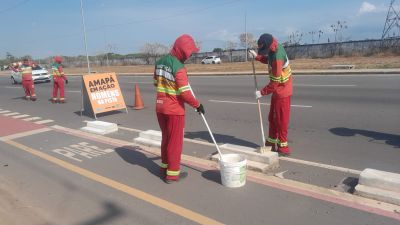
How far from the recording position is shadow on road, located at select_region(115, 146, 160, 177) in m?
Result: 5.93

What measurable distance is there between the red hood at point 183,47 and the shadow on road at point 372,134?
406 cm

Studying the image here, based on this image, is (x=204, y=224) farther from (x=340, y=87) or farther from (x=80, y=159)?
(x=340, y=87)

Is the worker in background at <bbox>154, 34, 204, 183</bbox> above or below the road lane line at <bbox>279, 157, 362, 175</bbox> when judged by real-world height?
above

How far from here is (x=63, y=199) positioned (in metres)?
4.91

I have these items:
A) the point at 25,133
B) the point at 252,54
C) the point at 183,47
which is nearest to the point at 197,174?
the point at 183,47

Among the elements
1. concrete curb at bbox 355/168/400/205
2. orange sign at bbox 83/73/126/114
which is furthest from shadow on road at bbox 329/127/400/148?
orange sign at bbox 83/73/126/114

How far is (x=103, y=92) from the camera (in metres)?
11.5

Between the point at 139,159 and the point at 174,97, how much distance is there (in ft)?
6.02

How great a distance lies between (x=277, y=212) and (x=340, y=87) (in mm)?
11772

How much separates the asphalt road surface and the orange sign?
87 cm

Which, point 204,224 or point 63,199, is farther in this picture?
point 63,199

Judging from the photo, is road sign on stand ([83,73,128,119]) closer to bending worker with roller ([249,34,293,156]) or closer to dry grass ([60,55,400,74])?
bending worker with roller ([249,34,293,156])

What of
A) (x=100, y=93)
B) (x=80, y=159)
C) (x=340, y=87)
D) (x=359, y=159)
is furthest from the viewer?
(x=340, y=87)

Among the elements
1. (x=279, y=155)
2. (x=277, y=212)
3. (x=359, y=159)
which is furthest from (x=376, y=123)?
(x=277, y=212)
